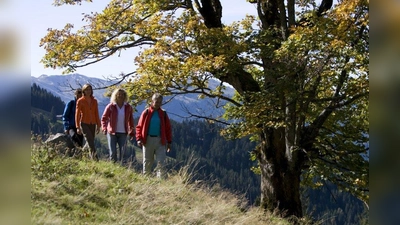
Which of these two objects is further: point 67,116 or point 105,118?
point 67,116

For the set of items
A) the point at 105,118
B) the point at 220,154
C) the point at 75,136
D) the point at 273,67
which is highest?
the point at 273,67

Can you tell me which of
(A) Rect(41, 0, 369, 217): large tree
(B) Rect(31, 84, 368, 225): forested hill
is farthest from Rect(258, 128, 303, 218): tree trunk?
(B) Rect(31, 84, 368, 225): forested hill

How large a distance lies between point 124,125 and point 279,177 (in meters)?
6.31

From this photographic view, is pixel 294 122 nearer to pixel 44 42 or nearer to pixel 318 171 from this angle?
pixel 318 171

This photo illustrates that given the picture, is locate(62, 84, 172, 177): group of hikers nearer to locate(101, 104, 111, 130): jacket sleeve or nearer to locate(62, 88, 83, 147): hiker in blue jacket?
locate(101, 104, 111, 130): jacket sleeve

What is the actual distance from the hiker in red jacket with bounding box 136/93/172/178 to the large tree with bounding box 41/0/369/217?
3.43m

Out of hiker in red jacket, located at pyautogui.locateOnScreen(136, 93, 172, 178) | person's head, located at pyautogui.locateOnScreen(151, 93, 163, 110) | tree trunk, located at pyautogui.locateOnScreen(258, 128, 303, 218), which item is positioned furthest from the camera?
tree trunk, located at pyautogui.locateOnScreen(258, 128, 303, 218)

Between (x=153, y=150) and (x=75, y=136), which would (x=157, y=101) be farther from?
(x=75, y=136)

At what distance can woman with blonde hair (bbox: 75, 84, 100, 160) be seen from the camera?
9203 millimetres

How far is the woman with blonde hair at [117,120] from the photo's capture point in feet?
30.3

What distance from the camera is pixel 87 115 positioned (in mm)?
9398

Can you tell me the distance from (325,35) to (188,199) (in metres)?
5.53

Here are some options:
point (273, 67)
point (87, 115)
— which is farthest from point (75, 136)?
point (273, 67)

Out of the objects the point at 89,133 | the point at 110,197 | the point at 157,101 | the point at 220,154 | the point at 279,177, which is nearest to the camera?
the point at 110,197
